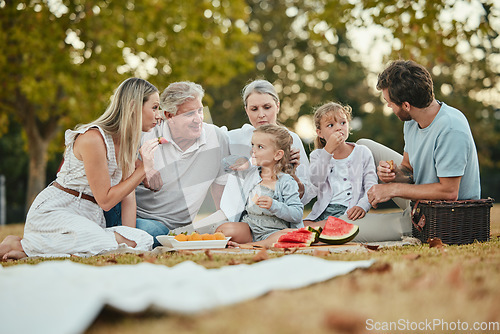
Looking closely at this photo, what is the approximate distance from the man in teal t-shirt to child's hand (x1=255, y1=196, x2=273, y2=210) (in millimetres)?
938

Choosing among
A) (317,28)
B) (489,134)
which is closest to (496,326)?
Result: (317,28)

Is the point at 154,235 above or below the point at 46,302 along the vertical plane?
below

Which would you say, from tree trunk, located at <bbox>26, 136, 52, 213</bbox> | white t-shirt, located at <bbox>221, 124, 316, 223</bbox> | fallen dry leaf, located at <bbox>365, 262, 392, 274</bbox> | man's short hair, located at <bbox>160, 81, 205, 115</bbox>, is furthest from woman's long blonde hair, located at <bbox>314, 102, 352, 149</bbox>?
tree trunk, located at <bbox>26, 136, 52, 213</bbox>

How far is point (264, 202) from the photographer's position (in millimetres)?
4773

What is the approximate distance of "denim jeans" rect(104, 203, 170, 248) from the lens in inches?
199

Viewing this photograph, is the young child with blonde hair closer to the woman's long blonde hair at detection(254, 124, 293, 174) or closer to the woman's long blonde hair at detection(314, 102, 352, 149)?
the woman's long blonde hair at detection(314, 102, 352, 149)

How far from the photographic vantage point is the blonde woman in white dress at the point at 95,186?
4.44 metres

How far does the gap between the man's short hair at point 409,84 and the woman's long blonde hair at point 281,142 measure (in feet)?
3.40

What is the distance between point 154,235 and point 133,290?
310 centimetres

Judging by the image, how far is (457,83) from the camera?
2569 centimetres

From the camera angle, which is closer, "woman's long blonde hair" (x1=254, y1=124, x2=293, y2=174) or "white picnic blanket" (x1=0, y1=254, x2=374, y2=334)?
"white picnic blanket" (x1=0, y1=254, x2=374, y2=334)

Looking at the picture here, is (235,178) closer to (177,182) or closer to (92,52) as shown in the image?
(177,182)

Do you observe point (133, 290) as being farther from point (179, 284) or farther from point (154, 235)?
point (154, 235)

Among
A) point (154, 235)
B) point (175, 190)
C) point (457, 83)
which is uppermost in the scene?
point (457, 83)
